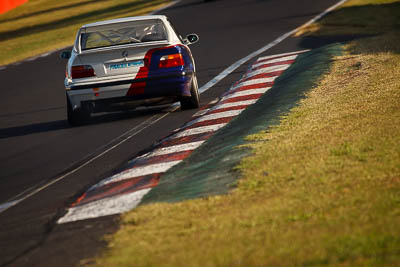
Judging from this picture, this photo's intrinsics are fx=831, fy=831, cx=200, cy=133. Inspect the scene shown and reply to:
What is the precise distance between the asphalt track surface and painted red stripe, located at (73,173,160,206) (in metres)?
0.19

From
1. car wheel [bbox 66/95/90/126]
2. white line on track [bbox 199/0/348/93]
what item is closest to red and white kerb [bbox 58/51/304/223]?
white line on track [bbox 199/0/348/93]

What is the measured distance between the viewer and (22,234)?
5.93 metres

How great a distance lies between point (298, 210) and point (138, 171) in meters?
2.62

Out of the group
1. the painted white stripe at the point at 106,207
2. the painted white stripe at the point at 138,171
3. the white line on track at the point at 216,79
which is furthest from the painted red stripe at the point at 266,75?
the painted white stripe at the point at 106,207

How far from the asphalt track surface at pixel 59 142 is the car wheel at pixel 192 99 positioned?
6.4 inches

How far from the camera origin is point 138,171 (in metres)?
7.50

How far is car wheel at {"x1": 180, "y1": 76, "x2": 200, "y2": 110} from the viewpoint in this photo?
445 inches

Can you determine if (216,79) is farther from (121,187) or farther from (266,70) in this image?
(121,187)

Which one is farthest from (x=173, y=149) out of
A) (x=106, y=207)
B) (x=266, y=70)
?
(x=266, y=70)

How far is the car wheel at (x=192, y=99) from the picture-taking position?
1131 centimetres

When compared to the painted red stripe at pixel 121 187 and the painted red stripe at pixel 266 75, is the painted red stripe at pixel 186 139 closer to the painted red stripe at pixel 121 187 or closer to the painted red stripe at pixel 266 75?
A: the painted red stripe at pixel 121 187

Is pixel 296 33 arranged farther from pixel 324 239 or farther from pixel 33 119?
pixel 324 239

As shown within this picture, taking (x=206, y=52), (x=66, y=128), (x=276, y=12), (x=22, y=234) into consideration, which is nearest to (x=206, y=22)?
(x=276, y=12)

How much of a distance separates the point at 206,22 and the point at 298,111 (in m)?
19.2
